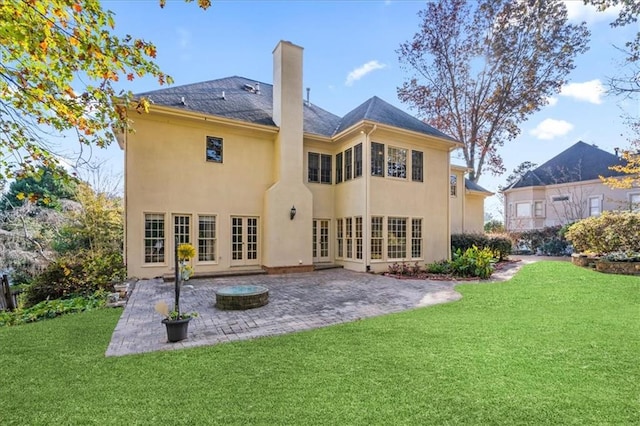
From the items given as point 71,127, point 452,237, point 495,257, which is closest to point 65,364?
point 71,127

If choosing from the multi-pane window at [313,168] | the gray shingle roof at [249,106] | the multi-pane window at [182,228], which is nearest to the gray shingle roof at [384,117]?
the gray shingle roof at [249,106]

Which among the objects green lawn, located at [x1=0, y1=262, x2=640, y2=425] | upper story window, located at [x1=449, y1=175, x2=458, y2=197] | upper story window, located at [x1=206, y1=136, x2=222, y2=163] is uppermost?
upper story window, located at [x1=206, y1=136, x2=222, y2=163]

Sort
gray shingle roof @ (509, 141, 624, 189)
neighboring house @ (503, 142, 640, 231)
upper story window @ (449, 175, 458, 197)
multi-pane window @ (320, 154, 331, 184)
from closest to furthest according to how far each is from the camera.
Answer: multi-pane window @ (320, 154, 331, 184) < upper story window @ (449, 175, 458, 197) < neighboring house @ (503, 142, 640, 231) < gray shingle roof @ (509, 141, 624, 189)

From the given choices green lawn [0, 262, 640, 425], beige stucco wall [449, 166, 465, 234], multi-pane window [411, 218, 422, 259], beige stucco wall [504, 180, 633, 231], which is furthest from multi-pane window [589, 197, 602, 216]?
green lawn [0, 262, 640, 425]

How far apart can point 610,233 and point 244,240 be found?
45.0 feet

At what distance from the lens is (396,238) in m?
13.0

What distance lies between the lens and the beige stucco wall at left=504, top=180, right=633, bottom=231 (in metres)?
21.1

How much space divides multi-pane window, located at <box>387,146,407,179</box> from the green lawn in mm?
8014

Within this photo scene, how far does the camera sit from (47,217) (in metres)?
15.4

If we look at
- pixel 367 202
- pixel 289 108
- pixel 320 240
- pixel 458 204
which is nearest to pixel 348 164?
pixel 367 202

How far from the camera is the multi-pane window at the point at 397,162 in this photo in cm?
1290

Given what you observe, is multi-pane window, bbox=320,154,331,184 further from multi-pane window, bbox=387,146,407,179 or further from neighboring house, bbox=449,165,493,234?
neighboring house, bbox=449,165,493,234

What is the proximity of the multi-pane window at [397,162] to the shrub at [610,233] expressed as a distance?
747 cm

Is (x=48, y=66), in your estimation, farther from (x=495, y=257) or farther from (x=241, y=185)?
(x=495, y=257)
